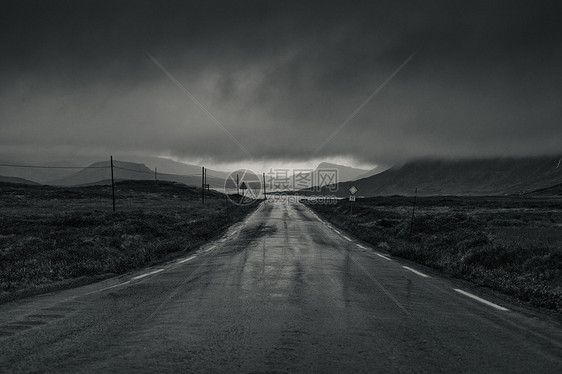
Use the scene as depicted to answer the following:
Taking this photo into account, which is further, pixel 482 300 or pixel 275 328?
pixel 482 300

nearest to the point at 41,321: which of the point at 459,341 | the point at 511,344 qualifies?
the point at 459,341

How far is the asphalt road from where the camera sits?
14.5ft

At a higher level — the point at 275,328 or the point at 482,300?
the point at 275,328

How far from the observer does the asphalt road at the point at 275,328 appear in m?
4.43

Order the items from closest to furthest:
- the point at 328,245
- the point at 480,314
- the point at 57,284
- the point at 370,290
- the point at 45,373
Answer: the point at 45,373, the point at 480,314, the point at 370,290, the point at 57,284, the point at 328,245

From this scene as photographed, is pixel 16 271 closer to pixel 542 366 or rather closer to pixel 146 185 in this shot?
pixel 542 366

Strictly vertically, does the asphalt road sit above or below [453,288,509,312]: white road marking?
above

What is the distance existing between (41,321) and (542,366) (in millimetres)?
6916

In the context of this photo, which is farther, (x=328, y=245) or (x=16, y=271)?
(x=328, y=245)

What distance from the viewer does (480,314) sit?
682cm

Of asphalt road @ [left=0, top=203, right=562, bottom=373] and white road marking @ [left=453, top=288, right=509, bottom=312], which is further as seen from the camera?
white road marking @ [left=453, top=288, right=509, bottom=312]

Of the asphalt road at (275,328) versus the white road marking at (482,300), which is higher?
the asphalt road at (275,328)

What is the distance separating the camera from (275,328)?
18.7 ft

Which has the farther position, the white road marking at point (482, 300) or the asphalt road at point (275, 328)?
the white road marking at point (482, 300)
